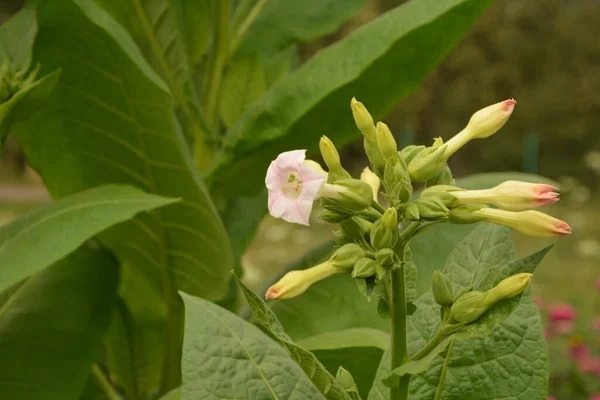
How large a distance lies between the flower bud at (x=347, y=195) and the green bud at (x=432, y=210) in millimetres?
28

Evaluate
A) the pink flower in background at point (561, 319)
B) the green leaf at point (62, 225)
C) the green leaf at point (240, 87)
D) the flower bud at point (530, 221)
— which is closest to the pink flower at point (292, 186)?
the flower bud at point (530, 221)

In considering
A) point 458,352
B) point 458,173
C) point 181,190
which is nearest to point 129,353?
point 181,190

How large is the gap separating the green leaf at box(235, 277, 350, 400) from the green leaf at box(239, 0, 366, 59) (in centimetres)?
51

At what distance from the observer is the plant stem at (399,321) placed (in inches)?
17.3

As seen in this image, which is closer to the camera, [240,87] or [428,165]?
[428,165]

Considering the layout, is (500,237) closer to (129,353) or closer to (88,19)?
(88,19)

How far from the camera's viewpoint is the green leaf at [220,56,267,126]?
2.77ft

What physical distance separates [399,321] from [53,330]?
42 centimetres

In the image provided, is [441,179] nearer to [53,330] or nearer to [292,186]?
[292,186]

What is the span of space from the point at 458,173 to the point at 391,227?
749cm

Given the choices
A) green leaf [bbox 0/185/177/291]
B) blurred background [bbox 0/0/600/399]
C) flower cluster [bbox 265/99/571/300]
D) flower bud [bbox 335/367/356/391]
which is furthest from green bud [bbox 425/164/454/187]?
blurred background [bbox 0/0/600/399]

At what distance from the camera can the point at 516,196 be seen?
17.4 inches

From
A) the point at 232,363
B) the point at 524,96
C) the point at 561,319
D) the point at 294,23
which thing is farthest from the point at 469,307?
the point at 524,96

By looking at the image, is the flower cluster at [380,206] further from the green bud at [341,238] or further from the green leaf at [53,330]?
the green leaf at [53,330]
